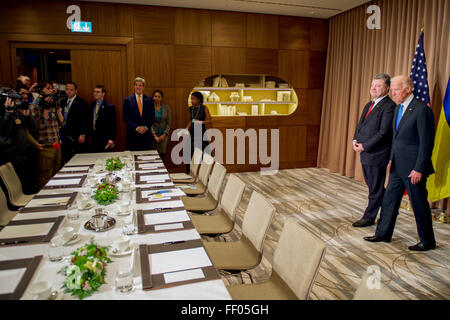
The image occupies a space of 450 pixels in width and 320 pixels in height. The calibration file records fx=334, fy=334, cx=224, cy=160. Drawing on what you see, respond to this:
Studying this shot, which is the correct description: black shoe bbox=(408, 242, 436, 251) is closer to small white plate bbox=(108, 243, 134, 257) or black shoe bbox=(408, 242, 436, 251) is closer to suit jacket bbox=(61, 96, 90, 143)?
small white plate bbox=(108, 243, 134, 257)

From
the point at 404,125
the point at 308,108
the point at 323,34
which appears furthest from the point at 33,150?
the point at 323,34

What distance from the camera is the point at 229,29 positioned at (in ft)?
22.4

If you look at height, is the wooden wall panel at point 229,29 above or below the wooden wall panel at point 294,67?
above

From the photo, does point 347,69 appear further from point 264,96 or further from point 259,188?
point 259,188

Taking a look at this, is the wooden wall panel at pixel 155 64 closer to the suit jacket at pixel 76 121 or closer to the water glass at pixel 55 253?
the suit jacket at pixel 76 121

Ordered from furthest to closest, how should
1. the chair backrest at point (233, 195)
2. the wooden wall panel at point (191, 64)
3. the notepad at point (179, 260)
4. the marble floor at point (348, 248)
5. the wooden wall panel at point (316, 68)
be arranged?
the wooden wall panel at point (316, 68) < the wooden wall panel at point (191, 64) < the marble floor at point (348, 248) < the chair backrest at point (233, 195) < the notepad at point (179, 260)

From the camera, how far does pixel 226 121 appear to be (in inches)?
276

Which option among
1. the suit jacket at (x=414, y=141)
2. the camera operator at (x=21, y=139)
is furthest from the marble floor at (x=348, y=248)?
the camera operator at (x=21, y=139)

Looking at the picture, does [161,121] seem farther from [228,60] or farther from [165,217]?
[165,217]

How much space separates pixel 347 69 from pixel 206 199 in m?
4.70

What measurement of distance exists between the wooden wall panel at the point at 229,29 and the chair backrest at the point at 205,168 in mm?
3654

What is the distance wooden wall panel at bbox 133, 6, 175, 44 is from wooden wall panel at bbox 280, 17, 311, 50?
237cm

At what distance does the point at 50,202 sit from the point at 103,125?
323 cm

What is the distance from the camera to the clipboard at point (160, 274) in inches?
58.9
